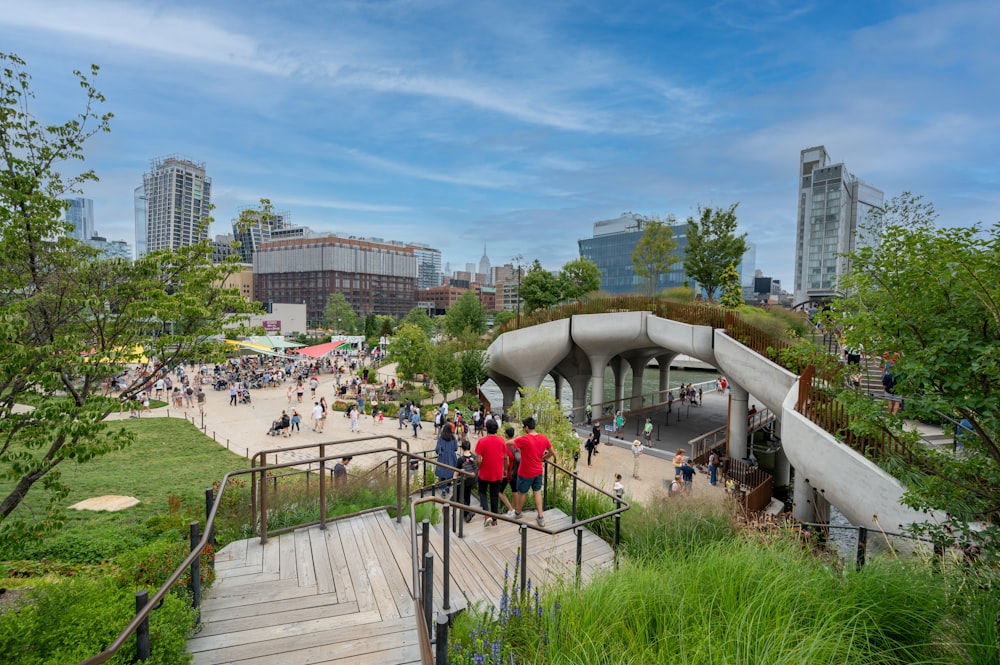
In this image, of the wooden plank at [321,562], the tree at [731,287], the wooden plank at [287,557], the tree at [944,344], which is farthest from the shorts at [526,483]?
the tree at [731,287]

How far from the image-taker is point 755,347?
17.2 m

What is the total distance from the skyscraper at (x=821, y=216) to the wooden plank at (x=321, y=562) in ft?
350

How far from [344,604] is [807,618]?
3.59m

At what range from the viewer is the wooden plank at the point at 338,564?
4.51 m

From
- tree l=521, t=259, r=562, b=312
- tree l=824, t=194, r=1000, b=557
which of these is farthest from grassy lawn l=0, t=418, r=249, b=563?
tree l=521, t=259, r=562, b=312

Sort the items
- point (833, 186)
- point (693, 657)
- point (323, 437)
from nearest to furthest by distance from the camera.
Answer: point (693, 657) < point (323, 437) < point (833, 186)

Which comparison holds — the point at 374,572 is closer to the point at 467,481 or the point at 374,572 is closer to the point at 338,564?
the point at 338,564

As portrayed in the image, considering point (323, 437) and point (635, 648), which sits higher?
point (635, 648)

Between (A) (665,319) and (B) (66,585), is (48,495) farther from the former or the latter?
(A) (665,319)

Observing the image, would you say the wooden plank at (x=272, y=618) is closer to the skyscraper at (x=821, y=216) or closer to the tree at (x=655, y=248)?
the tree at (x=655, y=248)

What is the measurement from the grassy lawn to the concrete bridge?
40.0 feet

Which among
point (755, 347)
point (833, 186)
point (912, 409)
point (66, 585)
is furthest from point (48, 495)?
point (833, 186)

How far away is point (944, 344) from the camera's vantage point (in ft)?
11.5

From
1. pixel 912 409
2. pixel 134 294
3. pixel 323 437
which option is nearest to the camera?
pixel 912 409
